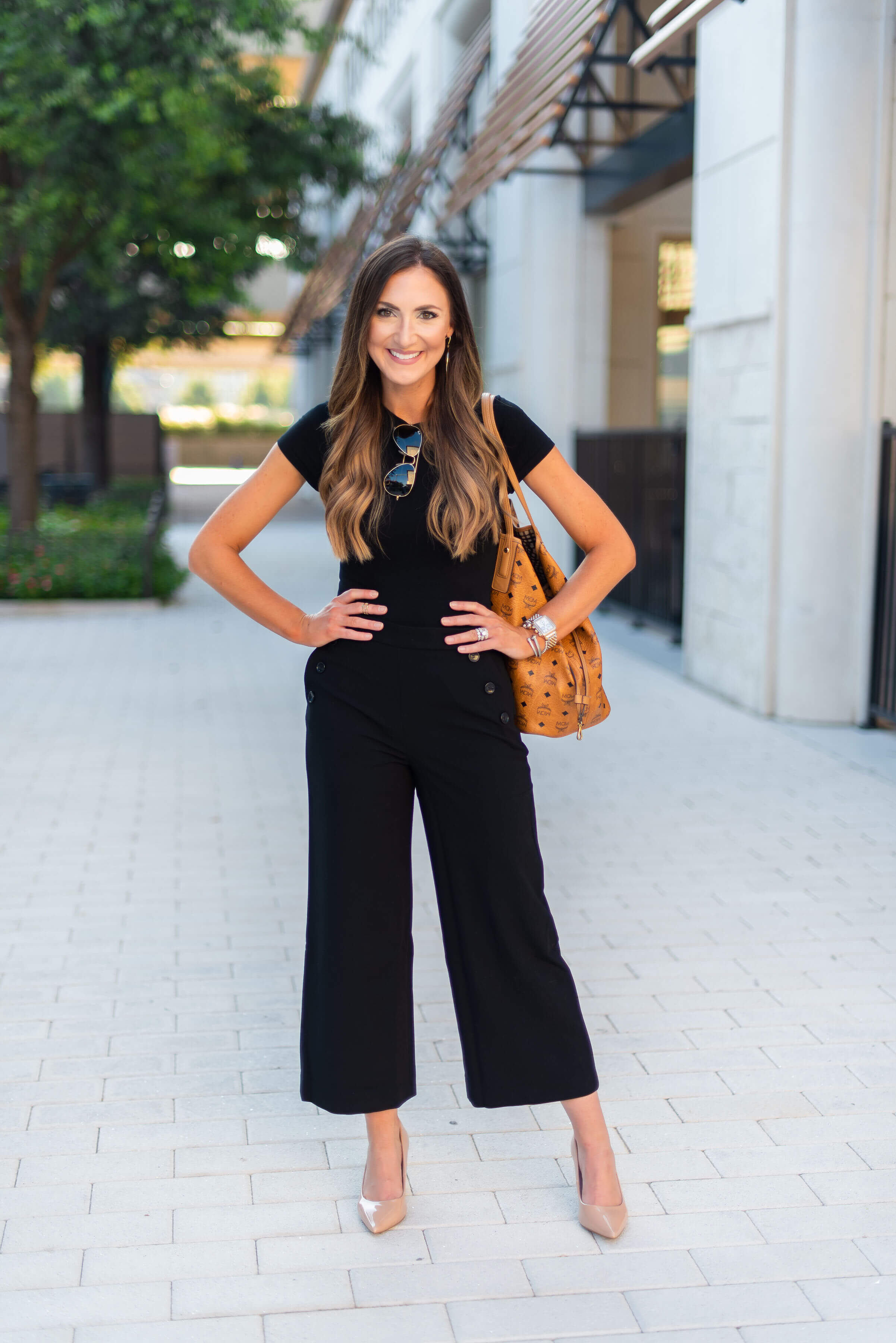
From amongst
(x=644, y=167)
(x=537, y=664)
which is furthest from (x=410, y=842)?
(x=644, y=167)

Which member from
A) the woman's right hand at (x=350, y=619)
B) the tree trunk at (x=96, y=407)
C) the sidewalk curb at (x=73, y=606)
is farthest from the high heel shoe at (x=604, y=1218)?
the tree trunk at (x=96, y=407)

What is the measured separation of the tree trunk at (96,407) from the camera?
25.2m

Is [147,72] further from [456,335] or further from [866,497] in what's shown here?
[456,335]

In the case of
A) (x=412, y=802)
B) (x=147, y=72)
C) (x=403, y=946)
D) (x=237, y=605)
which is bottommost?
(x=403, y=946)

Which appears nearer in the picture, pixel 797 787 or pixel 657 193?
pixel 797 787

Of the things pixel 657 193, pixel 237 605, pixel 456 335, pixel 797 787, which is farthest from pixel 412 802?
pixel 657 193

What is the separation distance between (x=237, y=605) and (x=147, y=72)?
35.8 ft

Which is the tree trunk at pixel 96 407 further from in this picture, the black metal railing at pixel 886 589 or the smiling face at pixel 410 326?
the smiling face at pixel 410 326

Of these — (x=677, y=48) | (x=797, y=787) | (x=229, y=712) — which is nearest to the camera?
(x=797, y=787)

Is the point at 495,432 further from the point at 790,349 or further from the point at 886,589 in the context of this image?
the point at 790,349

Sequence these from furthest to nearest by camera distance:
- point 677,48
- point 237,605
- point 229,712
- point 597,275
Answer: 1. point 597,275
2. point 677,48
3. point 229,712
4. point 237,605

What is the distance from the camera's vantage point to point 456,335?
9.46ft

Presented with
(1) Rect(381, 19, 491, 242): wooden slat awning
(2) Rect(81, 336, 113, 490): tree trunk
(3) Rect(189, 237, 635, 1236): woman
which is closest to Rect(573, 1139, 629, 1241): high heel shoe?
(3) Rect(189, 237, 635, 1236): woman

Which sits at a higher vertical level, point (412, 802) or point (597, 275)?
point (597, 275)
